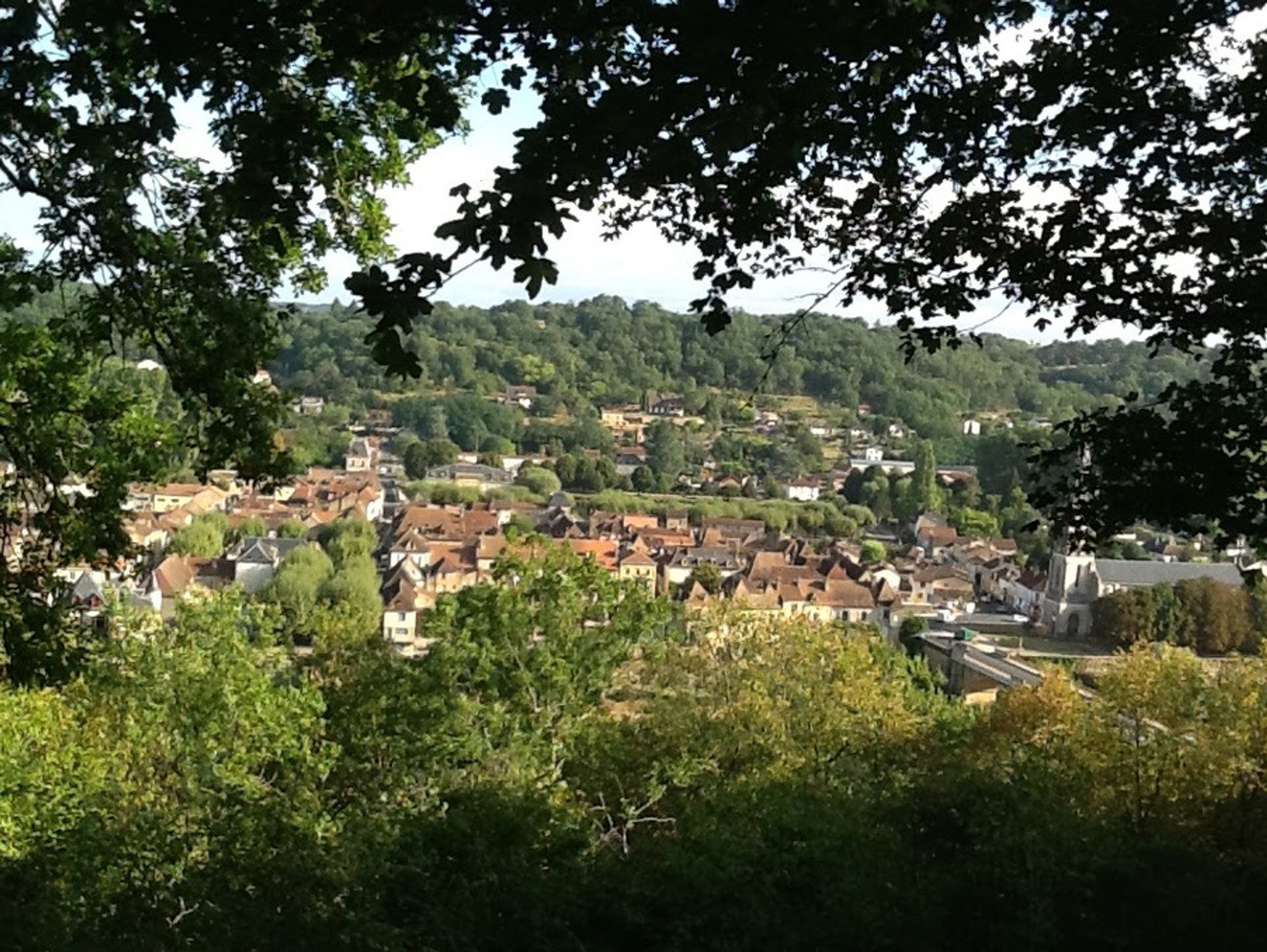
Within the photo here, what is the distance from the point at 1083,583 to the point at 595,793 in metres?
30.1

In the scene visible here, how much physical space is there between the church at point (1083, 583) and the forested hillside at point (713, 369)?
3368 centimetres

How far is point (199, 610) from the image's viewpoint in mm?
10281

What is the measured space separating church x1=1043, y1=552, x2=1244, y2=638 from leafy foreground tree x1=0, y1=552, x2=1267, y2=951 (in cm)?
2475

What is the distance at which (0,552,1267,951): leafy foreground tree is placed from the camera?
20.1ft

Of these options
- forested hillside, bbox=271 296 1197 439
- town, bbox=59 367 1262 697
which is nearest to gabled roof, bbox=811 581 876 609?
town, bbox=59 367 1262 697

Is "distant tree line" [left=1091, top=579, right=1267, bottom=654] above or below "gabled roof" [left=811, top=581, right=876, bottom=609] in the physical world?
above

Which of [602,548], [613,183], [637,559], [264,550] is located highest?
[613,183]

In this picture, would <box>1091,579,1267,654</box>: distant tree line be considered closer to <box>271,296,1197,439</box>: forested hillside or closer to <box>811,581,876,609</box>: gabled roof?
<box>811,581,876,609</box>: gabled roof

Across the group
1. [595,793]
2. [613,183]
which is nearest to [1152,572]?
[595,793]

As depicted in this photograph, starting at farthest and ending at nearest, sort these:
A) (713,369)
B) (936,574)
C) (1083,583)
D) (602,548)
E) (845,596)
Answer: (713,369)
(936,574)
(602,548)
(845,596)
(1083,583)

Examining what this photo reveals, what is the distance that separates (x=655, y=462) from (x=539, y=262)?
62428 millimetres

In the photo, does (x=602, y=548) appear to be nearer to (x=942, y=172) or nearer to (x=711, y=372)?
(x=942, y=172)

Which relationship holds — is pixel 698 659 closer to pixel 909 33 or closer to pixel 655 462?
pixel 909 33

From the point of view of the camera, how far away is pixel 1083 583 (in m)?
35.9
